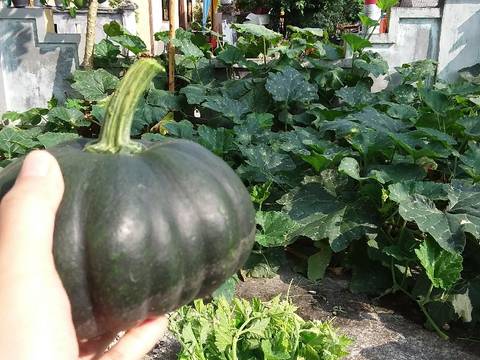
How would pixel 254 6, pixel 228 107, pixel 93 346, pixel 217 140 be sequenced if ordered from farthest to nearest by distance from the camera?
1. pixel 254 6
2. pixel 228 107
3. pixel 217 140
4. pixel 93 346

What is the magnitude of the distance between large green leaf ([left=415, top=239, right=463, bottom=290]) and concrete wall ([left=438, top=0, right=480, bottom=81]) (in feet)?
10.7

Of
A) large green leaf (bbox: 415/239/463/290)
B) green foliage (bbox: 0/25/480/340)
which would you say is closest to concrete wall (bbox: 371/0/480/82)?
green foliage (bbox: 0/25/480/340)

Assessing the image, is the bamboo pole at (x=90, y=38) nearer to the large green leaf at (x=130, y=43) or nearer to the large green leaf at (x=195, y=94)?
the large green leaf at (x=130, y=43)

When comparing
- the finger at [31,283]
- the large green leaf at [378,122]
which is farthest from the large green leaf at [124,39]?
the finger at [31,283]

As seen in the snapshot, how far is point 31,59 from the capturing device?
530cm

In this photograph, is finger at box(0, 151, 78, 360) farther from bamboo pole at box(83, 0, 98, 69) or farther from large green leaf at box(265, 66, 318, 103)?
bamboo pole at box(83, 0, 98, 69)

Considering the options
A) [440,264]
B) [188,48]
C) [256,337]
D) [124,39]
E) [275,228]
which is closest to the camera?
[256,337]

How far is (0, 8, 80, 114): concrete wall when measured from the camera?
17.2 feet

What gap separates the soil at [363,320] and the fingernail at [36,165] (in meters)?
1.50

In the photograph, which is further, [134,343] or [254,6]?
[254,6]

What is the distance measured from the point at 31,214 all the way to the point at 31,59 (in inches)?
187

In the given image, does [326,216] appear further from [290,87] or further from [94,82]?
[94,82]

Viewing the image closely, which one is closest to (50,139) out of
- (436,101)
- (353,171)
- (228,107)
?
(228,107)

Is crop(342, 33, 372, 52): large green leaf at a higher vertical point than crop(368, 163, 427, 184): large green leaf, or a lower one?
higher
